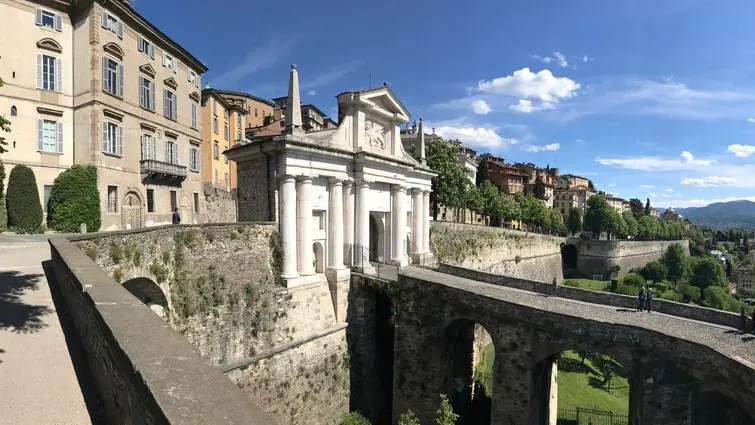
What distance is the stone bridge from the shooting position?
1062 centimetres

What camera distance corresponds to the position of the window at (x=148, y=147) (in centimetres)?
2561

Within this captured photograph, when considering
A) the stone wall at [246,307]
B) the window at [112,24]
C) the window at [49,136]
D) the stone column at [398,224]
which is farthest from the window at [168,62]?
the stone column at [398,224]

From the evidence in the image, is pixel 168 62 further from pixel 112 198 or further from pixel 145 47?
pixel 112 198

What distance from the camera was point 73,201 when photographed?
20.8 metres

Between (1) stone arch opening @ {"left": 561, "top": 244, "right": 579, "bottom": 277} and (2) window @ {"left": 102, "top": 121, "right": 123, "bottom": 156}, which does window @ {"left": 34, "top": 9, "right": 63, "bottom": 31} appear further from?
(1) stone arch opening @ {"left": 561, "top": 244, "right": 579, "bottom": 277}

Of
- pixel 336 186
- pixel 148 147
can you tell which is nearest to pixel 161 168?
pixel 148 147

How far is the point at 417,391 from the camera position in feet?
54.7

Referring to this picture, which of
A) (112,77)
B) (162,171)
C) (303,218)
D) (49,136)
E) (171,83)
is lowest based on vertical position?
(303,218)

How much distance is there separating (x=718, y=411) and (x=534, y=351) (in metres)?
6.21

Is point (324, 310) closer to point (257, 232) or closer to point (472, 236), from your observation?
point (257, 232)

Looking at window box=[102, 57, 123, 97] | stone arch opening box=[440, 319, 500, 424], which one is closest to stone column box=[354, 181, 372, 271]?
stone arch opening box=[440, 319, 500, 424]

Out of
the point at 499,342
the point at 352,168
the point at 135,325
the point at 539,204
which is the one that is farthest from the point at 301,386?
the point at 539,204

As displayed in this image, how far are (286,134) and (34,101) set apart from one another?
630 inches

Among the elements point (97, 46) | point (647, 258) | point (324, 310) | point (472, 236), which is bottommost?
point (647, 258)
